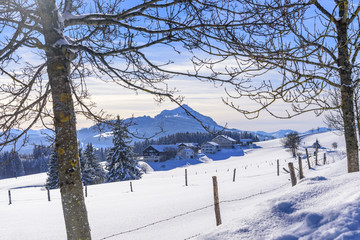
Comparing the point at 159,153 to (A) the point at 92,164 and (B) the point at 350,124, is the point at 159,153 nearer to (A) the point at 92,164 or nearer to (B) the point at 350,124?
(A) the point at 92,164

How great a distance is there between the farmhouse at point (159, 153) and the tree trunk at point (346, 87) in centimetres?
7950

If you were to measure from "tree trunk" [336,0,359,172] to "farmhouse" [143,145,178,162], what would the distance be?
7950 centimetres

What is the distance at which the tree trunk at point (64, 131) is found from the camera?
3389mm

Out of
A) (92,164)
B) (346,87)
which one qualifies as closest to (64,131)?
(346,87)

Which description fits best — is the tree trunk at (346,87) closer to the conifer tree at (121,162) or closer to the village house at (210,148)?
the conifer tree at (121,162)

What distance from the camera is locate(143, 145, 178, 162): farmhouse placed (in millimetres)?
85500

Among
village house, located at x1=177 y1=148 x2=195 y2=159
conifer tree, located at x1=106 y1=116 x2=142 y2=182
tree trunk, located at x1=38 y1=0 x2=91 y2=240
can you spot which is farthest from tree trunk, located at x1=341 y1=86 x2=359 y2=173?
village house, located at x1=177 y1=148 x2=195 y2=159

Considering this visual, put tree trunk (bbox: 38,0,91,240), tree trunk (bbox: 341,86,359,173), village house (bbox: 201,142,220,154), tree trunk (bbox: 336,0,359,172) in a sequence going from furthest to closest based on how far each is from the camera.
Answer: village house (bbox: 201,142,220,154), tree trunk (bbox: 341,86,359,173), tree trunk (bbox: 336,0,359,172), tree trunk (bbox: 38,0,91,240)

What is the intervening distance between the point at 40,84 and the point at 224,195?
11.4 m

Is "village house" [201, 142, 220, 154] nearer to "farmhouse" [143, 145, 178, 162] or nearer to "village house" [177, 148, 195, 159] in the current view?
"village house" [177, 148, 195, 159]

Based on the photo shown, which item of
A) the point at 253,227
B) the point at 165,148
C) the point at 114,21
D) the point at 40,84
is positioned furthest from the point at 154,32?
the point at 165,148

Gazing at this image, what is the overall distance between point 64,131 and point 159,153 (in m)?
83.1

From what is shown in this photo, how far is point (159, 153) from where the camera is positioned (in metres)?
85.7

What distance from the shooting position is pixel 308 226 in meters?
2.93
